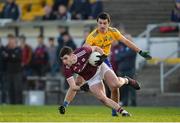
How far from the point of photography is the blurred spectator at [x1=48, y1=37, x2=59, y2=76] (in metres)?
30.4

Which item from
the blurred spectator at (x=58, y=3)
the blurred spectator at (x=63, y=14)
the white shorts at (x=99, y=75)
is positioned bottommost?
the white shorts at (x=99, y=75)

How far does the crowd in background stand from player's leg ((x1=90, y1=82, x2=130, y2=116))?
1207 cm

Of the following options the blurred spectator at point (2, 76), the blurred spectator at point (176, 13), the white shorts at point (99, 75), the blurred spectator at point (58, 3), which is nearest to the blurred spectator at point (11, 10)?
the blurred spectator at point (58, 3)

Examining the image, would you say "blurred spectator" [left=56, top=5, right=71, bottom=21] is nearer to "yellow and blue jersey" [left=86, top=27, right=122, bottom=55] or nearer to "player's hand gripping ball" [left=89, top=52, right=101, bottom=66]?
"yellow and blue jersey" [left=86, top=27, right=122, bottom=55]

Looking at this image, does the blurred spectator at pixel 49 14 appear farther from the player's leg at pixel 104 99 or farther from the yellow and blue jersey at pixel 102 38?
the player's leg at pixel 104 99

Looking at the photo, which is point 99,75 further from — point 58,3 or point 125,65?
point 58,3

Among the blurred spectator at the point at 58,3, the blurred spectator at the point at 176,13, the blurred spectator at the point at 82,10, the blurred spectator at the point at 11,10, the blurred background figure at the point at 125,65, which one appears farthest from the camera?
the blurred spectator at the point at 11,10

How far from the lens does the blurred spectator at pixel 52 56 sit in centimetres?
3040

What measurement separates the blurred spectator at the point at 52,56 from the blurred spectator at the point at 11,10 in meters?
2.84

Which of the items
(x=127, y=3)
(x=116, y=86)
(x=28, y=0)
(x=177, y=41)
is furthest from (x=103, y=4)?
(x=116, y=86)

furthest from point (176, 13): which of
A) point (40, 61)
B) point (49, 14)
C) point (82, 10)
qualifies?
point (49, 14)

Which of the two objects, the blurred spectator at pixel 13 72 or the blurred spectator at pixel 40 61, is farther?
the blurred spectator at pixel 40 61

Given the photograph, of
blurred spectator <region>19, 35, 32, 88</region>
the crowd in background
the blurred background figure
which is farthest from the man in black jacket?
the blurred background figure

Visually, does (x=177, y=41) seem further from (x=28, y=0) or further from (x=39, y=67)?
(x=28, y=0)
